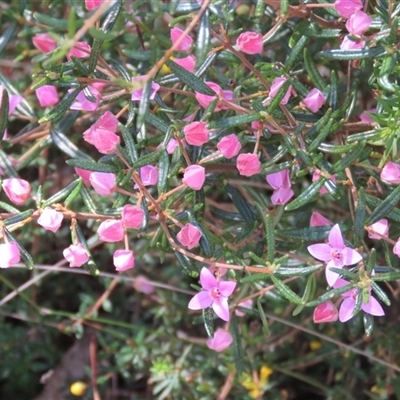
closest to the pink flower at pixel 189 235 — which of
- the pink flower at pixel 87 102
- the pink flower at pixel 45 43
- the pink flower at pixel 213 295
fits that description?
the pink flower at pixel 213 295

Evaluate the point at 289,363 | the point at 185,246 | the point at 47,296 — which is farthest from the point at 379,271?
the point at 47,296

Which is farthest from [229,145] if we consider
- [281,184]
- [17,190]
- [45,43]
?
[45,43]

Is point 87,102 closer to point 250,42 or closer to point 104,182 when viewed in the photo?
point 104,182

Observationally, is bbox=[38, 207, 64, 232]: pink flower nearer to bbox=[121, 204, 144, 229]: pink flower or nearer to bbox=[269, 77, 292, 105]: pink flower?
bbox=[121, 204, 144, 229]: pink flower

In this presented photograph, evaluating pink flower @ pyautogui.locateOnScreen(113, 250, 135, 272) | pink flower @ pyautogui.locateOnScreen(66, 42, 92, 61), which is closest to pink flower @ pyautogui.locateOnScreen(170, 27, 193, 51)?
pink flower @ pyautogui.locateOnScreen(66, 42, 92, 61)

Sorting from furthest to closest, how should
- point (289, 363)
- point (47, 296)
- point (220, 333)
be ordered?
point (47, 296) < point (289, 363) < point (220, 333)

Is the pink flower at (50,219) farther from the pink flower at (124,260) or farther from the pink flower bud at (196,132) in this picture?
the pink flower bud at (196,132)

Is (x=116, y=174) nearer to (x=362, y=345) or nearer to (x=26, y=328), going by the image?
(x=362, y=345)
